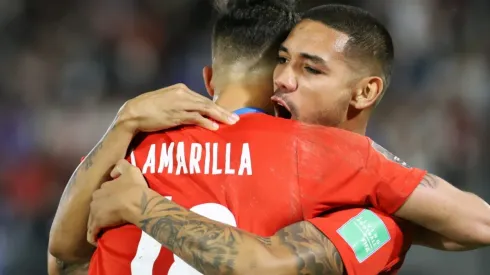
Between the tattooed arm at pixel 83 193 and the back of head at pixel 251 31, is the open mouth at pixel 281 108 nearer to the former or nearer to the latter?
the back of head at pixel 251 31

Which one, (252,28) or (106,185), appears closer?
(106,185)

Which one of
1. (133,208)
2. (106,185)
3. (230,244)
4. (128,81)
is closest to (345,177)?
(230,244)

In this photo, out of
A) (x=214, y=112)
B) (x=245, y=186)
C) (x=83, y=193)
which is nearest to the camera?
(x=245, y=186)

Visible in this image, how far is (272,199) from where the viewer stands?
6.39 feet

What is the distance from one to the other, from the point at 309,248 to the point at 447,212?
0.37 m

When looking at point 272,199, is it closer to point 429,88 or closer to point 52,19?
point 429,88

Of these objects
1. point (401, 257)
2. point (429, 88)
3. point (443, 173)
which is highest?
point (401, 257)

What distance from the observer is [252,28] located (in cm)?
237

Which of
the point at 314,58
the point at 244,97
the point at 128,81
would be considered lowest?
the point at 128,81

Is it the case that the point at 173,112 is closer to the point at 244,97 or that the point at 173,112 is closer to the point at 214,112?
the point at 214,112

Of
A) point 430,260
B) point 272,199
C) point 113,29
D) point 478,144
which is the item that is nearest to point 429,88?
point 478,144

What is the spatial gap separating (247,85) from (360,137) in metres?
0.41

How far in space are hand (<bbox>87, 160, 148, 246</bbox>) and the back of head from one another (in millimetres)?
455

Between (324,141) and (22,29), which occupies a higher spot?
(324,141)
